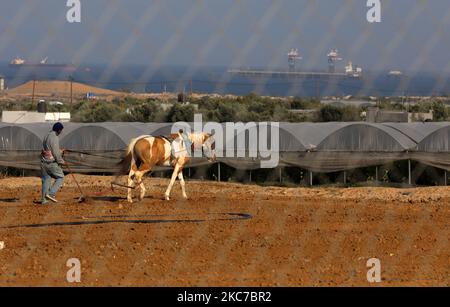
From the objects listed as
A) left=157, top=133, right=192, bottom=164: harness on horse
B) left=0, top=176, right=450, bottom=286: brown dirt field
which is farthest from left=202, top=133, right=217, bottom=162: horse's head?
left=0, top=176, right=450, bottom=286: brown dirt field

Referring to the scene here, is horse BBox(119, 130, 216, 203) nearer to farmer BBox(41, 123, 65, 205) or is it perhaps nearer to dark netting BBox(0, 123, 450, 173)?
farmer BBox(41, 123, 65, 205)

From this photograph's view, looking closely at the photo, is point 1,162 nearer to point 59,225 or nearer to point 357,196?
point 357,196

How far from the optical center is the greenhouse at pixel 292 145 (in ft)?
81.6

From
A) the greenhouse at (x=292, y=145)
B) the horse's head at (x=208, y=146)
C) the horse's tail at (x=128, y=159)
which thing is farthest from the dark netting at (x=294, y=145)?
the horse's tail at (x=128, y=159)

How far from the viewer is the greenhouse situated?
81.6 ft

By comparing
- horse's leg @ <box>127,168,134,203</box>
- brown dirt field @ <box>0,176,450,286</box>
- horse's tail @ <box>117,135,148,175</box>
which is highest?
horse's tail @ <box>117,135,148,175</box>

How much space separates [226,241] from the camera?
12469mm

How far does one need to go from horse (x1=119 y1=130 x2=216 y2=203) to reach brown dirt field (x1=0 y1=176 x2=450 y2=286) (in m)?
0.52

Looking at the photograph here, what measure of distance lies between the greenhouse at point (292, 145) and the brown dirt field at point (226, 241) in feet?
17.3

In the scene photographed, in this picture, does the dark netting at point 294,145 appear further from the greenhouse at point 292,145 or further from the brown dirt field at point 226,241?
the brown dirt field at point 226,241

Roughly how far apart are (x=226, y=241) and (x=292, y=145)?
1402cm

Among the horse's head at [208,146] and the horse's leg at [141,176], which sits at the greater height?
the horse's head at [208,146]

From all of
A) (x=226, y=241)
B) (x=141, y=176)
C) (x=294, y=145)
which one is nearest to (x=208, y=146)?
(x=141, y=176)

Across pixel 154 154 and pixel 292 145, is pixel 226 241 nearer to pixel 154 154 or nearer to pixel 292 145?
pixel 154 154
